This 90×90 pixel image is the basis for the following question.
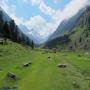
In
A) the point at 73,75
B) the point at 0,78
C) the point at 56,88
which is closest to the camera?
the point at 56,88

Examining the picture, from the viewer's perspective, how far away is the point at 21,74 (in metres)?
45.9

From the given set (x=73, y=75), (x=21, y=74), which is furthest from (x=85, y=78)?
(x=21, y=74)

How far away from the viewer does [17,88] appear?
3597 cm

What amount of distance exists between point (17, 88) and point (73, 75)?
12696 millimetres

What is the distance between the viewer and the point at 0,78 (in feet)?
139

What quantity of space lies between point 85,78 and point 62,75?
13.8 feet

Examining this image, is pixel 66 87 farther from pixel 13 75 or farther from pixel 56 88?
pixel 13 75

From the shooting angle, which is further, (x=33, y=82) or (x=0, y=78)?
(x=0, y=78)

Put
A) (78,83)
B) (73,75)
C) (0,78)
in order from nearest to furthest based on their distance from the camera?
1. (78,83)
2. (0,78)
3. (73,75)

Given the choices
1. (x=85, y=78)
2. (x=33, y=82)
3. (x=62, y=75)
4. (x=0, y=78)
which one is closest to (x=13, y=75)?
(x=0, y=78)

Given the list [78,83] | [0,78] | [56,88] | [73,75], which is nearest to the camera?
[56,88]

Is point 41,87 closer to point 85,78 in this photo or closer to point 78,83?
point 78,83

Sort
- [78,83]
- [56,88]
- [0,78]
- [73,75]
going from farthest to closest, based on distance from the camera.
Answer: [73,75]
[0,78]
[78,83]
[56,88]

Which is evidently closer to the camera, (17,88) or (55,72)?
(17,88)
